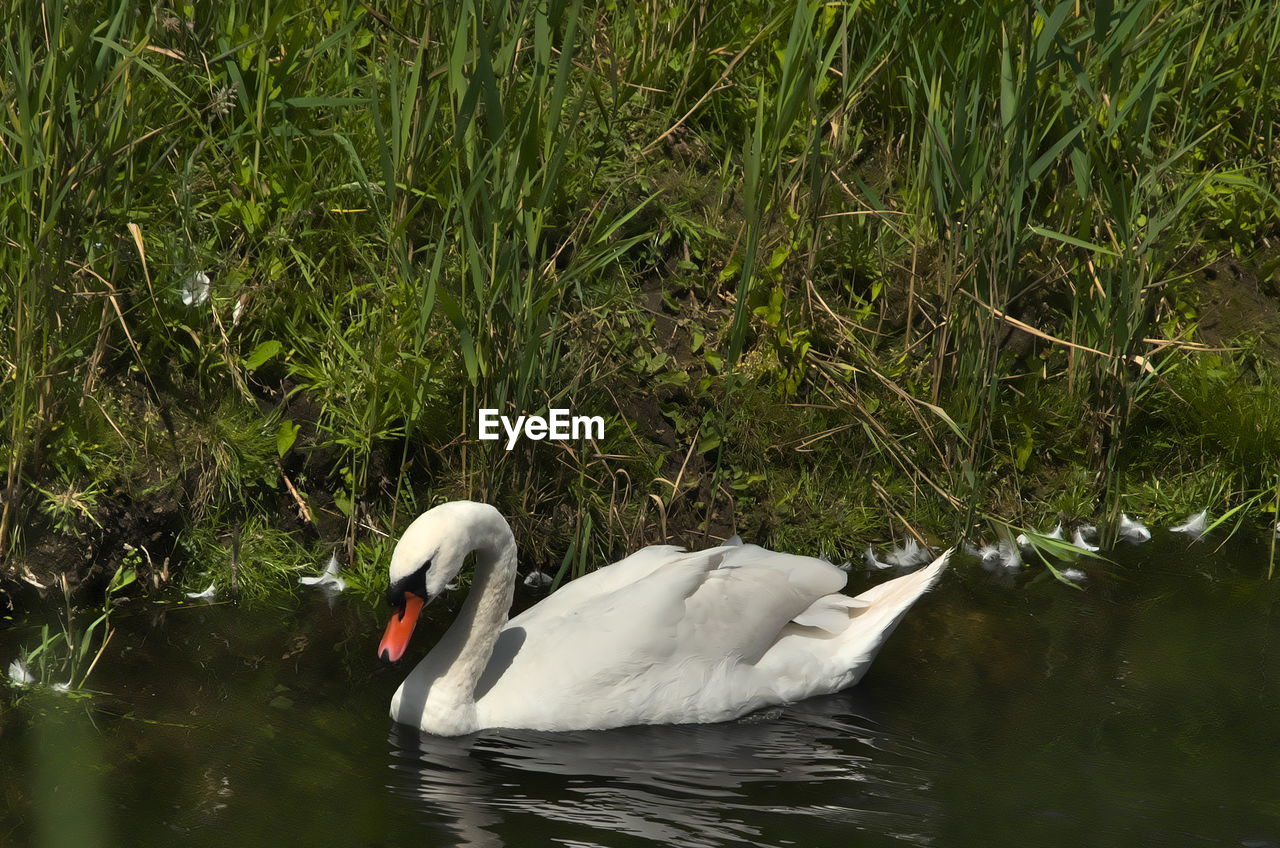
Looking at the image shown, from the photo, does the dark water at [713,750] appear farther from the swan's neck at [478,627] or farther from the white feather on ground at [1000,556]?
the white feather on ground at [1000,556]

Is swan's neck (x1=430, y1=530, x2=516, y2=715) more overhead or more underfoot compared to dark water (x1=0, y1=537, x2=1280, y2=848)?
more overhead

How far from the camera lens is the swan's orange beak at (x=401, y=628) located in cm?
409

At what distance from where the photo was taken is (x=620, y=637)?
168 inches

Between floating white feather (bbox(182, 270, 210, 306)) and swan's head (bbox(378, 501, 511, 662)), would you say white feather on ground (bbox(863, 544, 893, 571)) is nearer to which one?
swan's head (bbox(378, 501, 511, 662))

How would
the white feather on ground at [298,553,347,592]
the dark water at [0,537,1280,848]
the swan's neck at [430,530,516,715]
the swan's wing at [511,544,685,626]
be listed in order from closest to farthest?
the dark water at [0,537,1280,848] < the swan's neck at [430,530,516,715] < the swan's wing at [511,544,685,626] < the white feather on ground at [298,553,347,592]

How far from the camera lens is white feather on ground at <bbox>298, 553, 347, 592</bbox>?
5004mm

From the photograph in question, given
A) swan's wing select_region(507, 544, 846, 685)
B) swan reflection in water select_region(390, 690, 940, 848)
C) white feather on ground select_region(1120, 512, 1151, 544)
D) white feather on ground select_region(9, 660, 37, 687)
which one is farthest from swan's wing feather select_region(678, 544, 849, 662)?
white feather on ground select_region(9, 660, 37, 687)

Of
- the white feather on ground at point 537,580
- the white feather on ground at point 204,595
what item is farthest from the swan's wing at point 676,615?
the white feather on ground at point 204,595

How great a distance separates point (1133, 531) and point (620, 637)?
89.1 inches

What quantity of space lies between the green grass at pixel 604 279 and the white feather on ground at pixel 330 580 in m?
0.10

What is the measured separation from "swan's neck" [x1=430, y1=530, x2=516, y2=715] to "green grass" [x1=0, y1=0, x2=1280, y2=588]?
627 millimetres

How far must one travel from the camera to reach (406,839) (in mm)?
3529

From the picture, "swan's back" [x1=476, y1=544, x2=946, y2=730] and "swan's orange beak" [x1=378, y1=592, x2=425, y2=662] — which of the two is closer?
"swan's orange beak" [x1=378, y1=592, x2=425, y2=662]

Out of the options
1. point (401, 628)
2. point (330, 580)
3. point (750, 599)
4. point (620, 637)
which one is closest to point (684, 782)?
point (620, 637)
